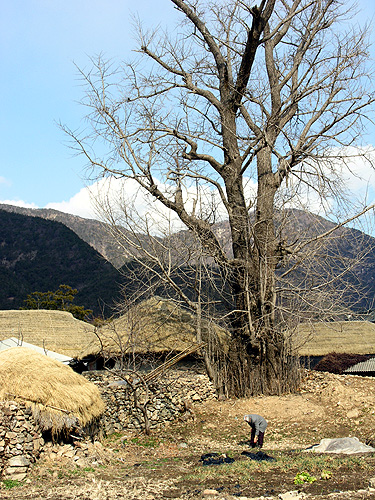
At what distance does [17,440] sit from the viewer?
7.61 m

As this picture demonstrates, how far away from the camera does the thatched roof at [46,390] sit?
26.9 feet

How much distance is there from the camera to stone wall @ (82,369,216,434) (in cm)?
1107

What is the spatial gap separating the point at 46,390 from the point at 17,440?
1.02 m

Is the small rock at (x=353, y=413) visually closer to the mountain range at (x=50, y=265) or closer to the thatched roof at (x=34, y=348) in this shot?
the thatched roof at (x=34, y=348)

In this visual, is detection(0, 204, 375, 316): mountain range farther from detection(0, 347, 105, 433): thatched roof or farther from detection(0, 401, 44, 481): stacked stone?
detection(0, 401, 44, 481): stacked stone

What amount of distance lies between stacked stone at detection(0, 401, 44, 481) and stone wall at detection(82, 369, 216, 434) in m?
2.84

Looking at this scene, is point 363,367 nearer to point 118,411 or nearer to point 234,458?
point 118,411

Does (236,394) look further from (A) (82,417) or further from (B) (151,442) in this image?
(A) (82,417)

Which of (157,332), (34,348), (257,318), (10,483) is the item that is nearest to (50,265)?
(34,348)

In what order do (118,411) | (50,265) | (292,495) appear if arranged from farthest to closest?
(50,265) → (118,411) → (292,495)

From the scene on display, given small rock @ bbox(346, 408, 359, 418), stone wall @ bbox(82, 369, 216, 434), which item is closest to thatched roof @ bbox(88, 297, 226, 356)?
stone wall @ bbox(82, 369, 216, 434)

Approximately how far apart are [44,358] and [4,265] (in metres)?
45.5

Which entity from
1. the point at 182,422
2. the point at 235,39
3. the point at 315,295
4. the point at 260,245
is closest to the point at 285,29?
the point at 235,39

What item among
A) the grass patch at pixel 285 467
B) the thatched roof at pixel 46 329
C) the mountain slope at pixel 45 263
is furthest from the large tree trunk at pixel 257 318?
the mountain slope at pixel 45 263
